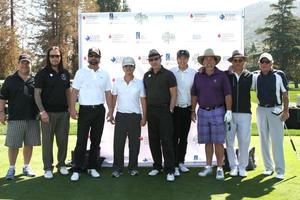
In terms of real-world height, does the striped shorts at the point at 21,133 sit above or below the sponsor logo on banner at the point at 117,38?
below

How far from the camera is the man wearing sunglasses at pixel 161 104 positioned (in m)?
6.29

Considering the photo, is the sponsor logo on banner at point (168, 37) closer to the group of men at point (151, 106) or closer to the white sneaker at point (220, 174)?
the group of men at point (151, 106)

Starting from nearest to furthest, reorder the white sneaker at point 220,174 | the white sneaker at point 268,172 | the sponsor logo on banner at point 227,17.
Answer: the white sneaker at point 220,174
the white sneaker at point 268,172
the sponsor logo on banner at point 227,17

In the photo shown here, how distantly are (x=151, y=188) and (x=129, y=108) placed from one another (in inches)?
48.2

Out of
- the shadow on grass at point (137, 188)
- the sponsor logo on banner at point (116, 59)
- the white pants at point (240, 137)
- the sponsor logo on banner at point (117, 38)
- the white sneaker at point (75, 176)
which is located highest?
the sponsor logo on banner at point (117, 38)

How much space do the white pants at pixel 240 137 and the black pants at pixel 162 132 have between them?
36.0 inches

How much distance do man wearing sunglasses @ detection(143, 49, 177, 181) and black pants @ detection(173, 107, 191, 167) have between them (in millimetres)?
268

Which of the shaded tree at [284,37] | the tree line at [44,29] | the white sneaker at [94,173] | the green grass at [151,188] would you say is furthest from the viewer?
the shaded tree at [284,37]

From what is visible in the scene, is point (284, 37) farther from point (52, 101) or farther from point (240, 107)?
point (52, 101)

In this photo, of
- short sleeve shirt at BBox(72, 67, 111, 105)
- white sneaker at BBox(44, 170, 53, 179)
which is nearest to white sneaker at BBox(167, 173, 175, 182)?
short sleeve shirt at BBox(72, 67, 111, 105)

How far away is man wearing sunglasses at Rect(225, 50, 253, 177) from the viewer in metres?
6.46

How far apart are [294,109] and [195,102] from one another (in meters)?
6.94

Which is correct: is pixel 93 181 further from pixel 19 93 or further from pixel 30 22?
pixel 30 22

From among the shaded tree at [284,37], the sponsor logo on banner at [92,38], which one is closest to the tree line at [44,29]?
the shaded tree at [284,37]
